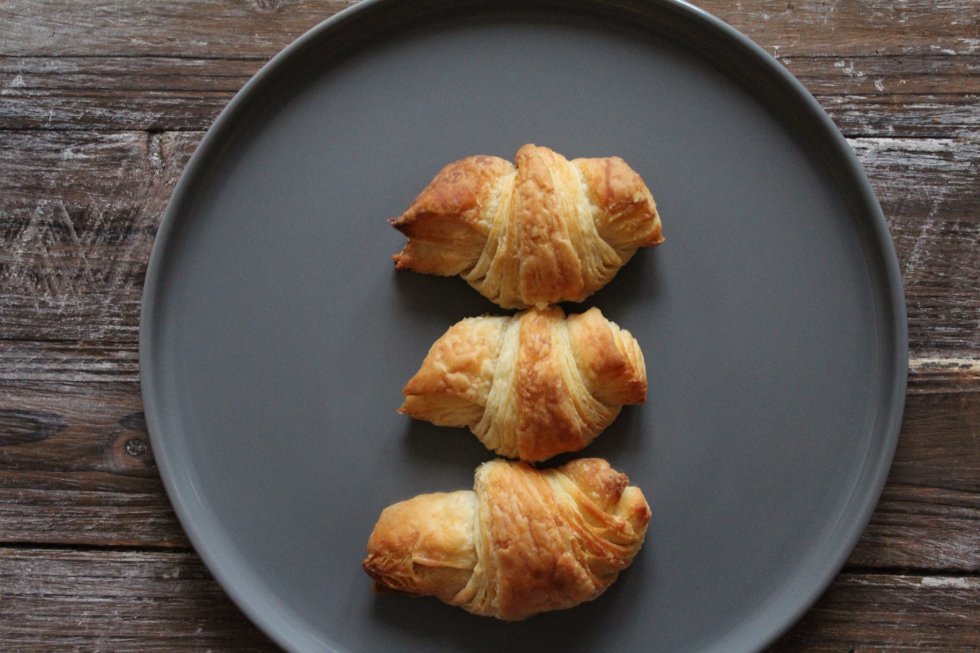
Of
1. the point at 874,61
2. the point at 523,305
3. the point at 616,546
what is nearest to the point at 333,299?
the point at 523,305

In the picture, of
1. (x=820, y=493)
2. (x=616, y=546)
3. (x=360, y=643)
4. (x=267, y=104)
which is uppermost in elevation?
(x=267, y=104)

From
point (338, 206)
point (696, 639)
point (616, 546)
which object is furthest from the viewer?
point (338, 206)

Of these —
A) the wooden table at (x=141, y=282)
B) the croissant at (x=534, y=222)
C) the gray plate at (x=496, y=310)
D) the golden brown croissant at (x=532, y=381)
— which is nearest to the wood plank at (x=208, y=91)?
the wooden table at (x=141, y=282)

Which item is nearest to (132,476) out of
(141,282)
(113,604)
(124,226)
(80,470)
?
(80,470)

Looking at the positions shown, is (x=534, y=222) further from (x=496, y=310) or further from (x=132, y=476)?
(x=132, y=476)

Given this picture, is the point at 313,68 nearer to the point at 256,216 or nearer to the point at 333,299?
the point at 256,216

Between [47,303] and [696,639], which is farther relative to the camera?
[47,303]

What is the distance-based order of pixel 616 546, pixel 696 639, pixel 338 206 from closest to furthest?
pixel 616 546 < pixel 696 639 < pixel 338 206
